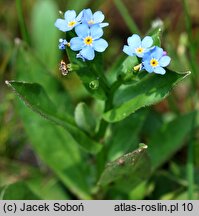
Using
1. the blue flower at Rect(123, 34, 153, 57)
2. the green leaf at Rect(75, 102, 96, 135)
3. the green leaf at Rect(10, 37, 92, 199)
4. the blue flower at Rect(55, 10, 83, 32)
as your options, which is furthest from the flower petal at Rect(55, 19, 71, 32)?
the green leaf at Rect(10, 37, 92, 199)

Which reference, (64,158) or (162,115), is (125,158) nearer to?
(64,158)

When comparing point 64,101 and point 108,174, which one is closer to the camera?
point 108,174

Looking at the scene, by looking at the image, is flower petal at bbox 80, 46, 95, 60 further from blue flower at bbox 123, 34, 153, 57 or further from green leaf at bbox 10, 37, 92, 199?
Answer: green leaf at bbox 10, 37, 92, 199

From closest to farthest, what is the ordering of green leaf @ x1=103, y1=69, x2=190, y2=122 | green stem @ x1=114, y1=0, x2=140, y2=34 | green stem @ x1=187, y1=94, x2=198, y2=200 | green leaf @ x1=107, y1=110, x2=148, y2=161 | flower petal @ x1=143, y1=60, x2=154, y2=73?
flower petal @ x1=143, y1=60, x2=154, y2=73 < green leaf @ x1=103, y1=69, x2=190, y2=122 < green stem @ x1=187, y1=94, x2=198, y2=200 < green leaf @ x1=107, y1=110, x2=148, y2=161 < green stem @ x1=114, y1=0, x2=140, y2=34

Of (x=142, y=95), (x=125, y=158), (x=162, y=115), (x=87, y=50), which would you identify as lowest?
(x=162, y=115)

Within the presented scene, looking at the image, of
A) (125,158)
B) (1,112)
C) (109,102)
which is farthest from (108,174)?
(1,112)

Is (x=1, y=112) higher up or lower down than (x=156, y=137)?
higher up

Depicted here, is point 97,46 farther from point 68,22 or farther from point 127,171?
point 127,171

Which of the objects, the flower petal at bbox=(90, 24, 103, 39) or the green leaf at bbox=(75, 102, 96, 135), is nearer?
the flower petal at bbox=(90, 24, 103, 39)
